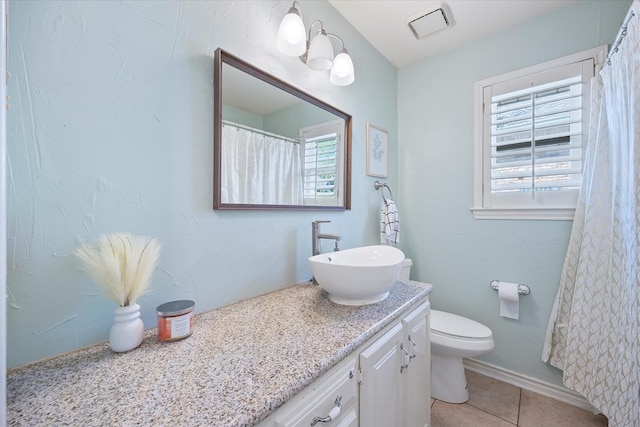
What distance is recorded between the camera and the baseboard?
151cm

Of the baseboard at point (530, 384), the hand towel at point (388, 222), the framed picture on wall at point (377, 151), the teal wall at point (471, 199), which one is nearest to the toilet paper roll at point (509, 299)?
the teal wall at point (471, 199)

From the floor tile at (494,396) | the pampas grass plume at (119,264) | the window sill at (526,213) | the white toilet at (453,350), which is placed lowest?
the floor tile at (494,396)

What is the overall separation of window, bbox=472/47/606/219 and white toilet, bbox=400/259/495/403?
0.75 meters

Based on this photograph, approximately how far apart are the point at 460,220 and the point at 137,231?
1.92 m

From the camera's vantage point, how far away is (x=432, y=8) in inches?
60.4

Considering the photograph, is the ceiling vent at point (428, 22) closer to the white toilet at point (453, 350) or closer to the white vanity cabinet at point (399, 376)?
the white vanity cabinet at point (399, 376)

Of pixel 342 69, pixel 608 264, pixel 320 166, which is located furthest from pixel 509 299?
pixel 342 69

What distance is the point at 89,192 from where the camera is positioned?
27.8 inches

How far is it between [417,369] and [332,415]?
65 centimetres

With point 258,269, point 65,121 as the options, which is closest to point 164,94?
point 65,121

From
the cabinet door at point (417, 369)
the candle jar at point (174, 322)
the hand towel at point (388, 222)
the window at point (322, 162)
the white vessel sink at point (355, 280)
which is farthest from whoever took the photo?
the hand towel at point (388, 222)

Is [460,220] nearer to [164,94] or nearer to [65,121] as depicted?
[164,94]

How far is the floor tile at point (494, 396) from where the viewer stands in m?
1.48

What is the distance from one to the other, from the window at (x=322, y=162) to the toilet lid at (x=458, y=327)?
3.18ft
